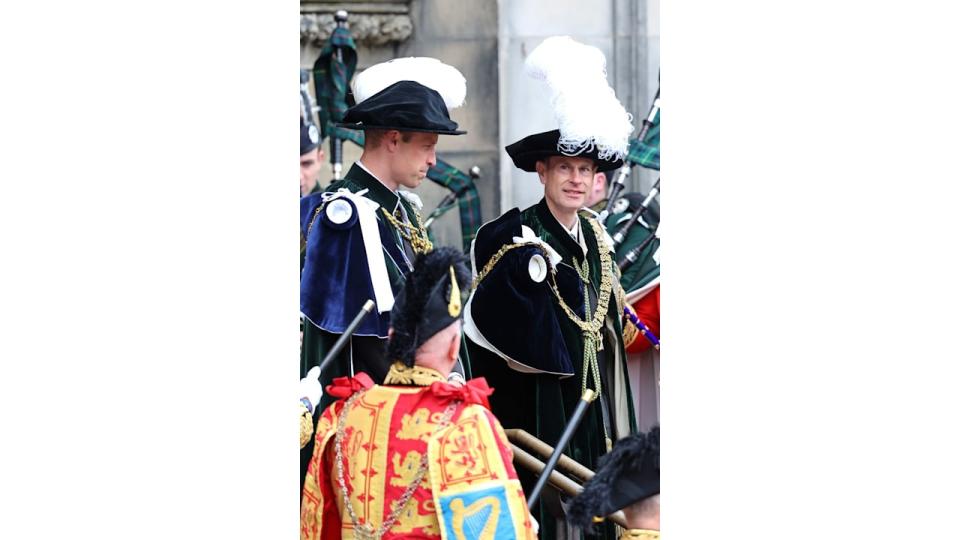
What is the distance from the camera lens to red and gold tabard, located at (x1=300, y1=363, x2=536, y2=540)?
13.8ft

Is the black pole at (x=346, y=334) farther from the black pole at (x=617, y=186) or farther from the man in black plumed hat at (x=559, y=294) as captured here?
the black pole at (x=617, y=186)

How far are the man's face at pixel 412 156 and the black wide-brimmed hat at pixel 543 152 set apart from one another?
49 centimetres

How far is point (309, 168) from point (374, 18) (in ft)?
4.44

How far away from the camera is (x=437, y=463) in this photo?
4246mm

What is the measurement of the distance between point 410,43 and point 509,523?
5.31m

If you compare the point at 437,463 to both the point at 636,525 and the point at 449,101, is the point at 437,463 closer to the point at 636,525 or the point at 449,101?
the point at 636,525

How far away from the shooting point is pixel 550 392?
225 inches

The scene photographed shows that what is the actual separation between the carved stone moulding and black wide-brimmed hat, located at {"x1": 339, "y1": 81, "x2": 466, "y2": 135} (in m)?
3.62

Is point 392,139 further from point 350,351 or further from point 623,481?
point 623,481

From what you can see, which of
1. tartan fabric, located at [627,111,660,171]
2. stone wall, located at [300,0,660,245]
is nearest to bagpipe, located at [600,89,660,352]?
tartan fabric, located at [627,111,660,171]

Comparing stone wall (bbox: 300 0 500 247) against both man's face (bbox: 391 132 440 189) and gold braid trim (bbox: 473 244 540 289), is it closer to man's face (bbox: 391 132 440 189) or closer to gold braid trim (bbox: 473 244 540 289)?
gold braid trim (bbox: 473 244 540 289)

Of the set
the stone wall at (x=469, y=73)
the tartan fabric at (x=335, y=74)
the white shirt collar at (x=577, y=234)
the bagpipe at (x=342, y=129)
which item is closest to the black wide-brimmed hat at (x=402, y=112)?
the white shirt collar at (x=577, y=234)
